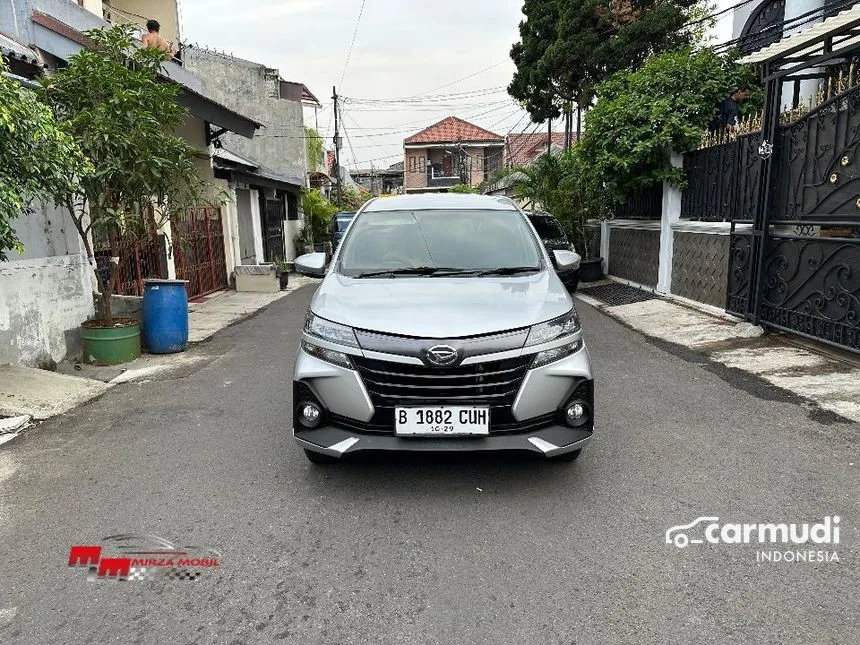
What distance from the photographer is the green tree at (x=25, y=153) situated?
4113 millimetres

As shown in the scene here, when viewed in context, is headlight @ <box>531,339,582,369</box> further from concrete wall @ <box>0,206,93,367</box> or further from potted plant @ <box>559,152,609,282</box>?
potted plant @ <box>559,152,609,282</box>

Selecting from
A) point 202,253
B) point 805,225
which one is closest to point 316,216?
point 202,253

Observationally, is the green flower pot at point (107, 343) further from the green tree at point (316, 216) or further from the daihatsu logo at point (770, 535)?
the green tree at point (316, 216)

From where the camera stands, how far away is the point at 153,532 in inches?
123

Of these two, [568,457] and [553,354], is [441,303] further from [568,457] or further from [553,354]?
[568,457]

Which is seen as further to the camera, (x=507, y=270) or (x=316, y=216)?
(x=316, y=216)

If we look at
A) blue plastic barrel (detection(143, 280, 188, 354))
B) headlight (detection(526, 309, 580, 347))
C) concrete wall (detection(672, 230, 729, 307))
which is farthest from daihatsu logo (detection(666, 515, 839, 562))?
blue plastic barrel (detection(143, 280, 188, 354))

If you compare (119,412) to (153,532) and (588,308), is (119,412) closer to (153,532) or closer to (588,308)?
(153,532)

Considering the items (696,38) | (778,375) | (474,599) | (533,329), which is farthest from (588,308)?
(696,38)

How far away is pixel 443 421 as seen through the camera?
3180mm

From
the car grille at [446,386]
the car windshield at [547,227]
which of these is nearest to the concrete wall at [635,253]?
the car windshield at [547,227]

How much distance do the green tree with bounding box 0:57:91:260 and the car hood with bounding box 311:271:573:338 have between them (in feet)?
8.09

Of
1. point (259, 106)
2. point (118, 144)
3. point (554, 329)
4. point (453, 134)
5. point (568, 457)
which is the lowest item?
point (568, 457)

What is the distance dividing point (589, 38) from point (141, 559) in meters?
17.1
